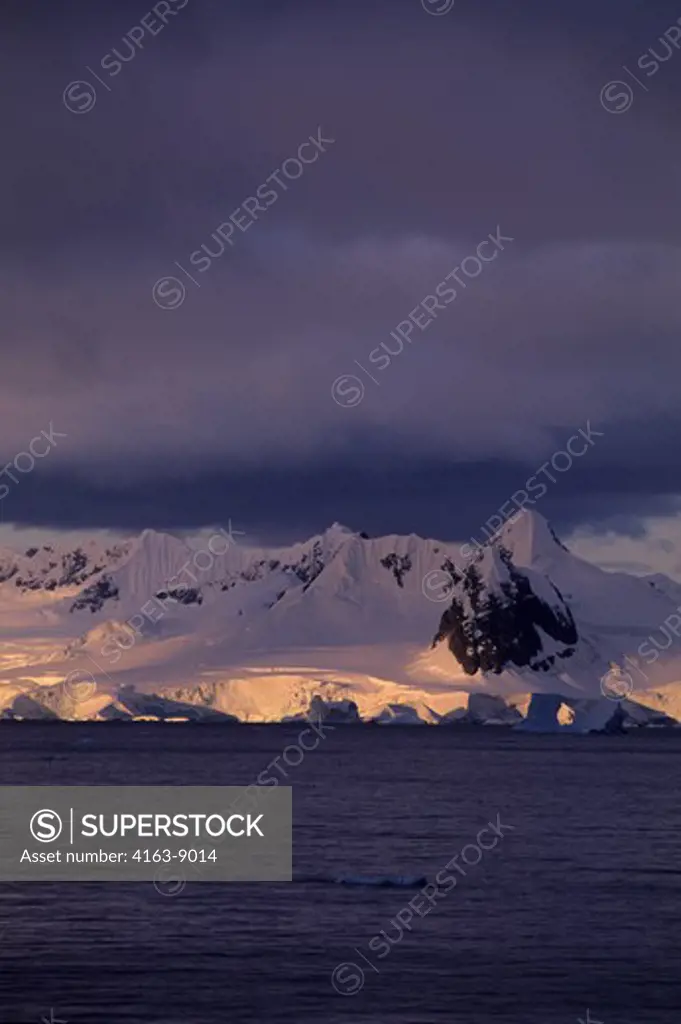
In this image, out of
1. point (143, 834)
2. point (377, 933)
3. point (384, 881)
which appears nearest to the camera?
point (377, 933)

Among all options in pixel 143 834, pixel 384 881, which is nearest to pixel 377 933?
pixel 384 881

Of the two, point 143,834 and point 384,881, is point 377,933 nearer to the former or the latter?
point 384,881

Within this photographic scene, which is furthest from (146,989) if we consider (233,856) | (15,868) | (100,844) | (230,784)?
(230,784)

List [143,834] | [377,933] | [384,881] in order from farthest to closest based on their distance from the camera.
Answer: [143,834] → [384,881] → [377,933]

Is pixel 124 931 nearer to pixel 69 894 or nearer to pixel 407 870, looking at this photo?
pixel 69 894

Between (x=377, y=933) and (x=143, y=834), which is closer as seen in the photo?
(x=377, y=933)

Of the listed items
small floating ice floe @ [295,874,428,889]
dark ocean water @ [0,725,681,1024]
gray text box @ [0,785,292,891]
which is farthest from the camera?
gray text box @ [0,785,292,891]

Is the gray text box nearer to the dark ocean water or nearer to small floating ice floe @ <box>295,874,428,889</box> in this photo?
small floating ice floe @ <box>295,874,428,889</box>

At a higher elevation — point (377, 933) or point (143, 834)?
point (143, 834)

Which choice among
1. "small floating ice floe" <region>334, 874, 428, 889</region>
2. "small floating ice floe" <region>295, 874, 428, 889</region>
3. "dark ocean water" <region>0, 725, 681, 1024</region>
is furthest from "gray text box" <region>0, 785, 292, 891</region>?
"small floating ice floe" <region>334, 874, 428, 889</region>

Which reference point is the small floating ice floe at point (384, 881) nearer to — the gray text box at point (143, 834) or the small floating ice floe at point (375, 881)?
the small floating ice floe at point (375, 881)

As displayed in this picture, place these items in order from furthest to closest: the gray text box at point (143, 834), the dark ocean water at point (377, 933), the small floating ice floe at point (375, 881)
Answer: the gray text box at point (143, 834), the small floating ice floe at point (375, 881), the dark ocean water at point (377, 933)

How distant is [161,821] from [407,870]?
89.6 feet

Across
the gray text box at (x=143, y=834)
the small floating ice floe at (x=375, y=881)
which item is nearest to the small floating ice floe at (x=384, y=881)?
the small floating ice floe at (x=375, y=881)
